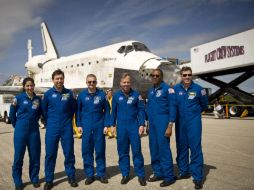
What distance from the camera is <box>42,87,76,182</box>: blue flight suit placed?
4.86 metres

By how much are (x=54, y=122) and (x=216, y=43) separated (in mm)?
19975

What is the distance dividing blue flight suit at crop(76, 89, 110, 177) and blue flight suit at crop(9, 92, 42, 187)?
91 cm

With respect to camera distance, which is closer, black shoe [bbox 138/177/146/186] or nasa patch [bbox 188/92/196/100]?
black shoe [bbox 138/177/146/186]

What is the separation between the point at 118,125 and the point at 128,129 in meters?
0.23

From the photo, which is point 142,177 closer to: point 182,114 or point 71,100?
point 182,114

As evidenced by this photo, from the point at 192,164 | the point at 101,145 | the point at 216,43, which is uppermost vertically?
the point at 216,43

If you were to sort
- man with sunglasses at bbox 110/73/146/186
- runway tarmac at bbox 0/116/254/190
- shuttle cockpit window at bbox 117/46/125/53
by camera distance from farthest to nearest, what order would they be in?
shuttle cockpit window at bbox 117/46/125/53
man with sunglasses at bbox 110/73/146/186
runway tarmac at bbox 0/116/254/190

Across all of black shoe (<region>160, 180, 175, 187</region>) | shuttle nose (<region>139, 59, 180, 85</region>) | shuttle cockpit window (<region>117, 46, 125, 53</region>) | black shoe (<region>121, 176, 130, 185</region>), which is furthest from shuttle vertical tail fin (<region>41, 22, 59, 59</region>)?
black shoe (<region>160, 180, 175, 187</region>)

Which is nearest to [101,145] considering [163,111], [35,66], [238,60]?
[163,111]

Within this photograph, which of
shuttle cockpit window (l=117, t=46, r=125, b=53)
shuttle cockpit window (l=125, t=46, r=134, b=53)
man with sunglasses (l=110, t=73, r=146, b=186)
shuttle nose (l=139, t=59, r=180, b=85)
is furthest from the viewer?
shuttle cockpit window (l=117, t=46, r=125, b=53)

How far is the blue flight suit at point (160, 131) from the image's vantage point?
4.86m

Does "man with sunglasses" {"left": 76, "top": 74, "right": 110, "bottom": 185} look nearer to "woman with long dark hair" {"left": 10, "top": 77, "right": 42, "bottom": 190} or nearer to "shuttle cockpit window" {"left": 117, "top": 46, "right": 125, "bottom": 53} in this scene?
"woman with long dark hair" {"left": 10, "top": 77, "right": 42, "bottom": 190}

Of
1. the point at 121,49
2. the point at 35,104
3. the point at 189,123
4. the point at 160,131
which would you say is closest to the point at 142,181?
the point at 160,131

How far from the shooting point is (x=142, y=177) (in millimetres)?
4828
